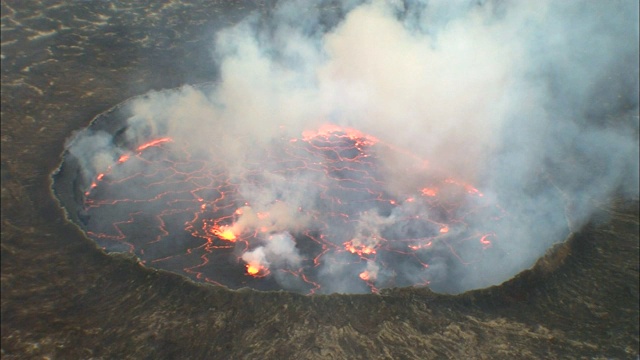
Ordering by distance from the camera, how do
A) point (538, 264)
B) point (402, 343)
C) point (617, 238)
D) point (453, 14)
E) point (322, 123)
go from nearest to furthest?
point (402, 343) → point (538, 264) → point (617, 238) → point (322, 123) → point (453, 14)

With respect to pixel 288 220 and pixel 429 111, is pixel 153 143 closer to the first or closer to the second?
pixel 288 220

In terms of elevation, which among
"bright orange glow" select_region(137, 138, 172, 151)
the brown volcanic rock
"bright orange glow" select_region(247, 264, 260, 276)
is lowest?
the brown volcanic rock

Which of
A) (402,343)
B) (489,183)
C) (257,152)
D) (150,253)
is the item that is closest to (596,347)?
(402,343)

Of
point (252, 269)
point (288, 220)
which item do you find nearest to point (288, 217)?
point (288, 220)

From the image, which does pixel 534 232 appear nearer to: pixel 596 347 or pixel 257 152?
pixel 596 347

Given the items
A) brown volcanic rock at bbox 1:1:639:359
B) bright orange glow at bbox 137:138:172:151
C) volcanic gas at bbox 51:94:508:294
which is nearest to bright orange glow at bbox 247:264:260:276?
volcanic gas at bbox 51:94:508:294

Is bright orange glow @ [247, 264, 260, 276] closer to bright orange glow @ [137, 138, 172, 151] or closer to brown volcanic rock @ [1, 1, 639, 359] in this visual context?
brown volcanic rock @ [1, 1, 639, 359]
